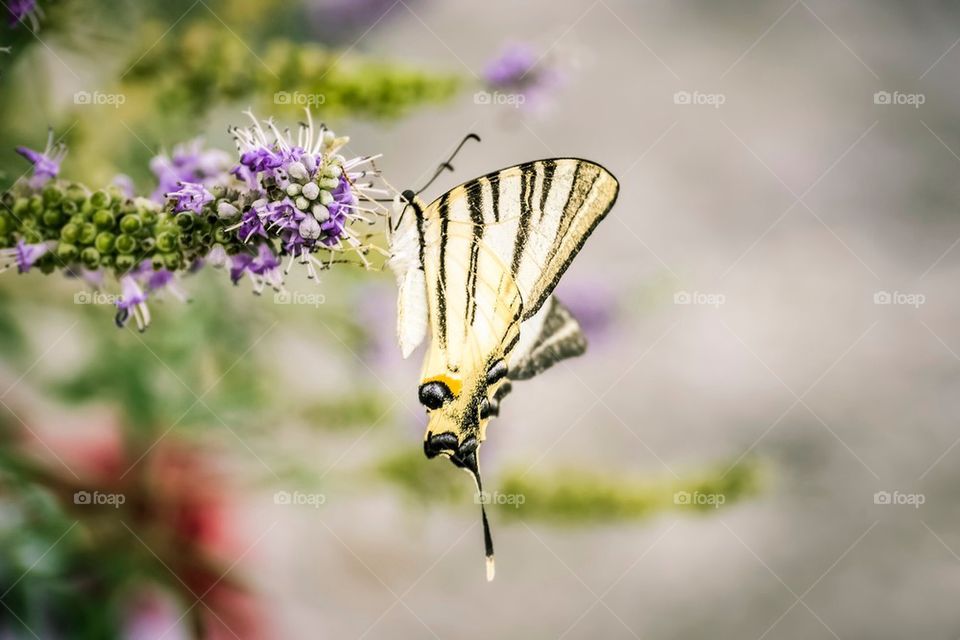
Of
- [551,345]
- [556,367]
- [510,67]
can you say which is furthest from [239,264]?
[556,367]

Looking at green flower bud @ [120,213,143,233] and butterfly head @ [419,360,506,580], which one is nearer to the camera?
green flower bud @ [120,213,143,233]

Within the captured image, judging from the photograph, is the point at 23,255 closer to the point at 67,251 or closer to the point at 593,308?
the point at 67,251

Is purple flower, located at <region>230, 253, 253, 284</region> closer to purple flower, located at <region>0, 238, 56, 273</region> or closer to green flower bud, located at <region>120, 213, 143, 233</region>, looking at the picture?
green flower bud, located at <region>120, 213, 143, 233</region>

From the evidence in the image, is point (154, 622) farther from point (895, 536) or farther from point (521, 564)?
point (895, 536)

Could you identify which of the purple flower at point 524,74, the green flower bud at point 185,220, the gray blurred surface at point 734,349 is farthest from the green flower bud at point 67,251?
the gray blurred surface at point 734,349

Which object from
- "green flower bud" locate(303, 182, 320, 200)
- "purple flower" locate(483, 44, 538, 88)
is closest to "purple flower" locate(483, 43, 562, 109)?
"purple flower" locate(483, 44, 538, 88)

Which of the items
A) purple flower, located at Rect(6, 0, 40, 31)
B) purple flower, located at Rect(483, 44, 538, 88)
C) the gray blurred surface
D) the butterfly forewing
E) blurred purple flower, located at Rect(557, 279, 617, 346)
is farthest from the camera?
the gray blurred surface

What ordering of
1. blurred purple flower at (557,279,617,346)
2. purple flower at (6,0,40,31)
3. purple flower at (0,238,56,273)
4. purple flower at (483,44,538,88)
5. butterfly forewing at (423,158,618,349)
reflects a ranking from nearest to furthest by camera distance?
purple flower at (0,238,56,273)
purple flower at (6,0,40,31)
butterfly forewing at (423,158,618,349)
purple flower at (483,44,538,88)
blurred purple flower at (557,279,617,346)
